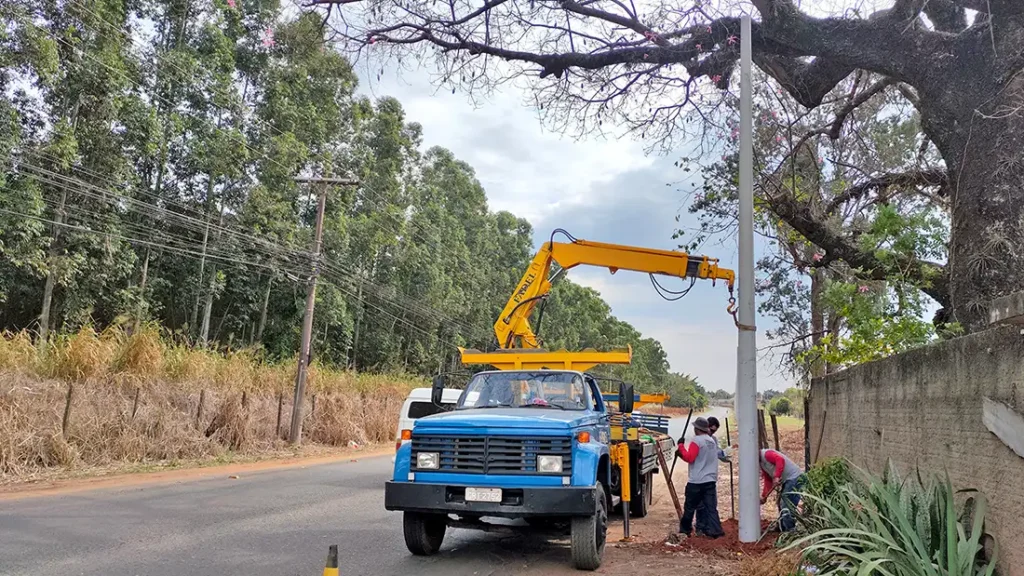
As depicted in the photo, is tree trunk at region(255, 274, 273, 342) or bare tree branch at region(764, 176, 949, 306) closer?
bare tree branch at region(764, 176, 949, 306)

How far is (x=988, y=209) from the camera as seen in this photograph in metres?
7.89

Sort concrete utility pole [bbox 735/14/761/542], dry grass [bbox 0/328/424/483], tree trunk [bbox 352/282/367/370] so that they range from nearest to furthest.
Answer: concrete utility pole [bbox 735/14/761/542]
dry grass [bbox 0/328/424/483]
tree trunk [bbox 352/282/367/370]

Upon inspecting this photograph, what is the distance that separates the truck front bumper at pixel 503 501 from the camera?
7.20 meters

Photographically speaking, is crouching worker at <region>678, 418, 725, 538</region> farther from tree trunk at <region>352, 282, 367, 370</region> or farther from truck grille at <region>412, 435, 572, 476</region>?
tree trunk at <region>352, 282, 367, 370</region>

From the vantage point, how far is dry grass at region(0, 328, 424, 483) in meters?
15.5

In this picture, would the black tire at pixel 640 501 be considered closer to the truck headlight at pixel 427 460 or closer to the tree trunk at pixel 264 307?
the truck headlight at pixel 427 460

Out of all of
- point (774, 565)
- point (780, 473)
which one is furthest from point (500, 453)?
point (780, 473)

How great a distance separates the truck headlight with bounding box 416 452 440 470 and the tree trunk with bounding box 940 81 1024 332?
576 centimetres

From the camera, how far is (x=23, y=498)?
1189 centimetres

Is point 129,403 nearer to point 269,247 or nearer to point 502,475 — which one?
point 269,247

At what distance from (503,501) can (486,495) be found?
0.18m

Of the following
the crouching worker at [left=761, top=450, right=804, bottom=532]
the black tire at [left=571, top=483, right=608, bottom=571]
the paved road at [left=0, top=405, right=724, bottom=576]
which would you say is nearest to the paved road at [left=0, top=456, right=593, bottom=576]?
the paved road at [left=0, top=405, right=724, bottom=576]

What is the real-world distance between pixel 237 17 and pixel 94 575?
30180 millimetres

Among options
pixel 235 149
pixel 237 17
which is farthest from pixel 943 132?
pixel 237 17
